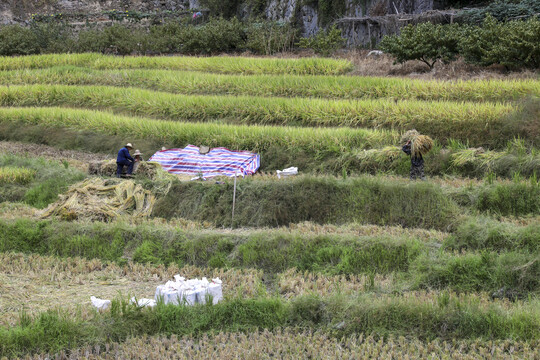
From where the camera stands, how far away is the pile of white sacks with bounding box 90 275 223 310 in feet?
18.8

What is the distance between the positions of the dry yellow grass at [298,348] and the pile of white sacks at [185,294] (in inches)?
19.6

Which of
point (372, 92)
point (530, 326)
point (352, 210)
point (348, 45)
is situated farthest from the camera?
point (348, 45)

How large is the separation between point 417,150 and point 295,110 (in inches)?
172

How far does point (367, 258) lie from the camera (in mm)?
7074

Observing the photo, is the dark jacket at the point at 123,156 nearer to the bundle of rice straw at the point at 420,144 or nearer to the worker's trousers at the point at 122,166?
the worker's trousers at the point at 122,166

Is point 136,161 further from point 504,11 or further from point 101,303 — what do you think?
point 504,11

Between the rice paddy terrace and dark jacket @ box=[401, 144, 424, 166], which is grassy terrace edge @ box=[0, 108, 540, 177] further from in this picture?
dark jacket @ box=[401, 144, 424, 166]

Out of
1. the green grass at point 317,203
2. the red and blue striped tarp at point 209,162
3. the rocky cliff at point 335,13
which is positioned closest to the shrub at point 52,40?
the rocky cliff at point 335,13

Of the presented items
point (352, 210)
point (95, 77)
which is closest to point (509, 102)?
point (352, 210)

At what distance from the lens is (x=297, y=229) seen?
321 inches

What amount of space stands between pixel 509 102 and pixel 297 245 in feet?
21.3

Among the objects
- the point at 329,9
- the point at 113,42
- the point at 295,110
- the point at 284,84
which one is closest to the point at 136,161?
the point at 295,110

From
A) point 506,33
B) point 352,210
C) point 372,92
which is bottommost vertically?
point 352,210

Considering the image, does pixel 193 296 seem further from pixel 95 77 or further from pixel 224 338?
pixel 95 77
